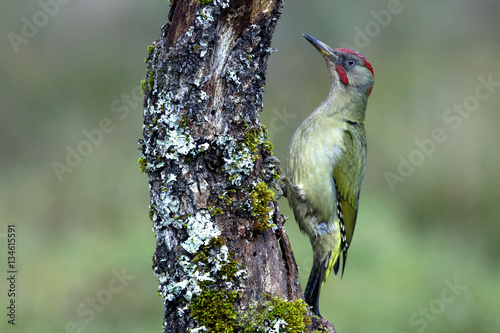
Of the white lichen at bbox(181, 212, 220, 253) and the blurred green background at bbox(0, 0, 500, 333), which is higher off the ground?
the blurred green background at bbox(0, 0, 500, 333)

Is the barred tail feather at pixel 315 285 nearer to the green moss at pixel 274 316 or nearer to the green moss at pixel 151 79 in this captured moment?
the green moss at pixel 274 316

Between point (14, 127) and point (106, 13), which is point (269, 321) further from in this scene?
point (106, 13)

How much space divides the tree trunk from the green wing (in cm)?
143

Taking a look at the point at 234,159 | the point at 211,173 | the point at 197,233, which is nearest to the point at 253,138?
the point at 234,159

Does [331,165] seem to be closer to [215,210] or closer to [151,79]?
[215,210]

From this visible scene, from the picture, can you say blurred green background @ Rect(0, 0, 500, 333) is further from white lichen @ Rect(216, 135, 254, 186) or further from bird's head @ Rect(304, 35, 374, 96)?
white lichen @ Rect(216, 135, 254, 186)

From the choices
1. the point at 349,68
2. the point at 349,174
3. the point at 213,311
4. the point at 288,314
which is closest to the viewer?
the point at 213,311

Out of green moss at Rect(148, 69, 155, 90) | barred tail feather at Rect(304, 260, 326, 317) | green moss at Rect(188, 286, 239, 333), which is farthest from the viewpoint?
barred tail feather at Rect(304, 260, 326, 317)

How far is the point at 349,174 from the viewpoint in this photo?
4.14 meters

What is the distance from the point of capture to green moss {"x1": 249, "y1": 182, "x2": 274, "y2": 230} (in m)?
2.72

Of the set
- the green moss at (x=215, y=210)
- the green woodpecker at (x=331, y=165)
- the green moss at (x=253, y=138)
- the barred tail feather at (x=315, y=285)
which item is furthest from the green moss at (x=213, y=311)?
the green woodpecker at (x=331, y=165)

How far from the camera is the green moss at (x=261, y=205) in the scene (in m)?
2.72

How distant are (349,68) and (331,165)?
0.83m

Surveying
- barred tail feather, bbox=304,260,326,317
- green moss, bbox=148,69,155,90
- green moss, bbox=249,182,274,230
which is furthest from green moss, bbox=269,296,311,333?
green moss, bbox=148,69,155,90
